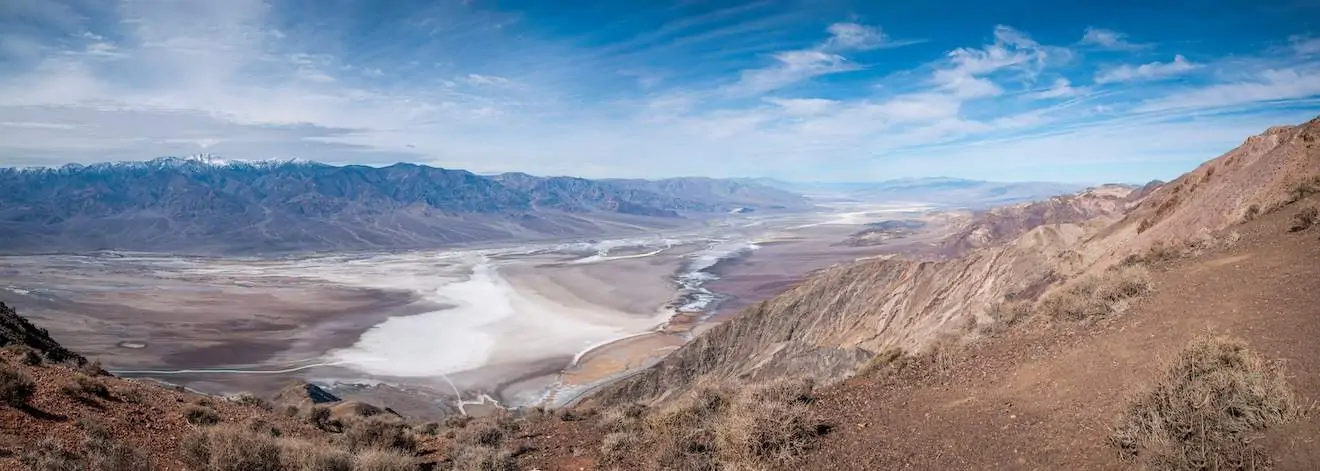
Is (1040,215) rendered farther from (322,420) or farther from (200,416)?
(200,416)

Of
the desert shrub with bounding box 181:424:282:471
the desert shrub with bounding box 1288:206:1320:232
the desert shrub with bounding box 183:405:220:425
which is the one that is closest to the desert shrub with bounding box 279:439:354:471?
the desert shrub with bounding box 181:424:282:471

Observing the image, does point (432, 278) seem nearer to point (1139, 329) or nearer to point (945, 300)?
point (945, 300)

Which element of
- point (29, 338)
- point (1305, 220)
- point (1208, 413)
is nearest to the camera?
point (1208, 413)

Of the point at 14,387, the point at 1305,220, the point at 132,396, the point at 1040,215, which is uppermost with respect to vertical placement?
the point at 1305,220

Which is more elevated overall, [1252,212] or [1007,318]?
[1252,212]

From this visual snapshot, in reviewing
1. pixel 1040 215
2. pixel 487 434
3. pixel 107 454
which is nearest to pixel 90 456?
pixel 107 454

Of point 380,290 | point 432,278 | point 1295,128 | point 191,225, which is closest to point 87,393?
point 1295,128

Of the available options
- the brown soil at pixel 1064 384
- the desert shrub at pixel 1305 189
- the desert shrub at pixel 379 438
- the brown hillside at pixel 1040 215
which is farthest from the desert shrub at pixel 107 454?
the brown hillside at pixel 1040 215
